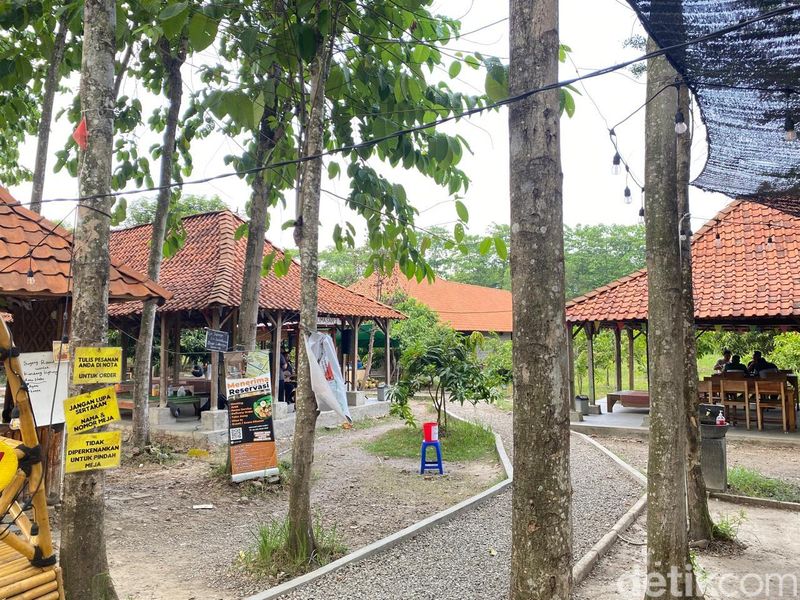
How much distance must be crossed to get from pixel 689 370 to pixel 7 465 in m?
4.74

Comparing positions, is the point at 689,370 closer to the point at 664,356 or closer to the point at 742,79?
the point at 664,356

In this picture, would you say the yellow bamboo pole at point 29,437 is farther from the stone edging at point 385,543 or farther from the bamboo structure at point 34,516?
the stone edging at point 385,543

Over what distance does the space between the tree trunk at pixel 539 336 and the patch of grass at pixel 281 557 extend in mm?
2678

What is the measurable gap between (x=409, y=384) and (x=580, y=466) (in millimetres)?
3475

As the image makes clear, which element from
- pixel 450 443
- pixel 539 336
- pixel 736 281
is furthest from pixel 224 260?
pixel 539 336

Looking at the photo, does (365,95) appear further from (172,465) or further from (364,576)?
(172,465)

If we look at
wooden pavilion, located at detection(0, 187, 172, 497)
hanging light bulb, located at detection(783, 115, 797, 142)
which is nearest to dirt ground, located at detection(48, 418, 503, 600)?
wooden pavilion, located at detection(0, 187, 172, 497)

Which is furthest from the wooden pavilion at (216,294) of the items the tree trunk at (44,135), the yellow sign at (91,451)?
the yellow sign at (91,451)

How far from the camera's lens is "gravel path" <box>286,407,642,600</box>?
14.3 feet

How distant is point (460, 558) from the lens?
5125 mm

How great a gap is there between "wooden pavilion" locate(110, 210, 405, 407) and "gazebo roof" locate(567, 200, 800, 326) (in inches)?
264

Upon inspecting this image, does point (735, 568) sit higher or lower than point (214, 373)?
lower

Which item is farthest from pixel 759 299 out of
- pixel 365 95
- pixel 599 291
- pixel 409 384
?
pixel 365 95

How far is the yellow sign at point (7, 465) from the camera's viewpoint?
246cm
